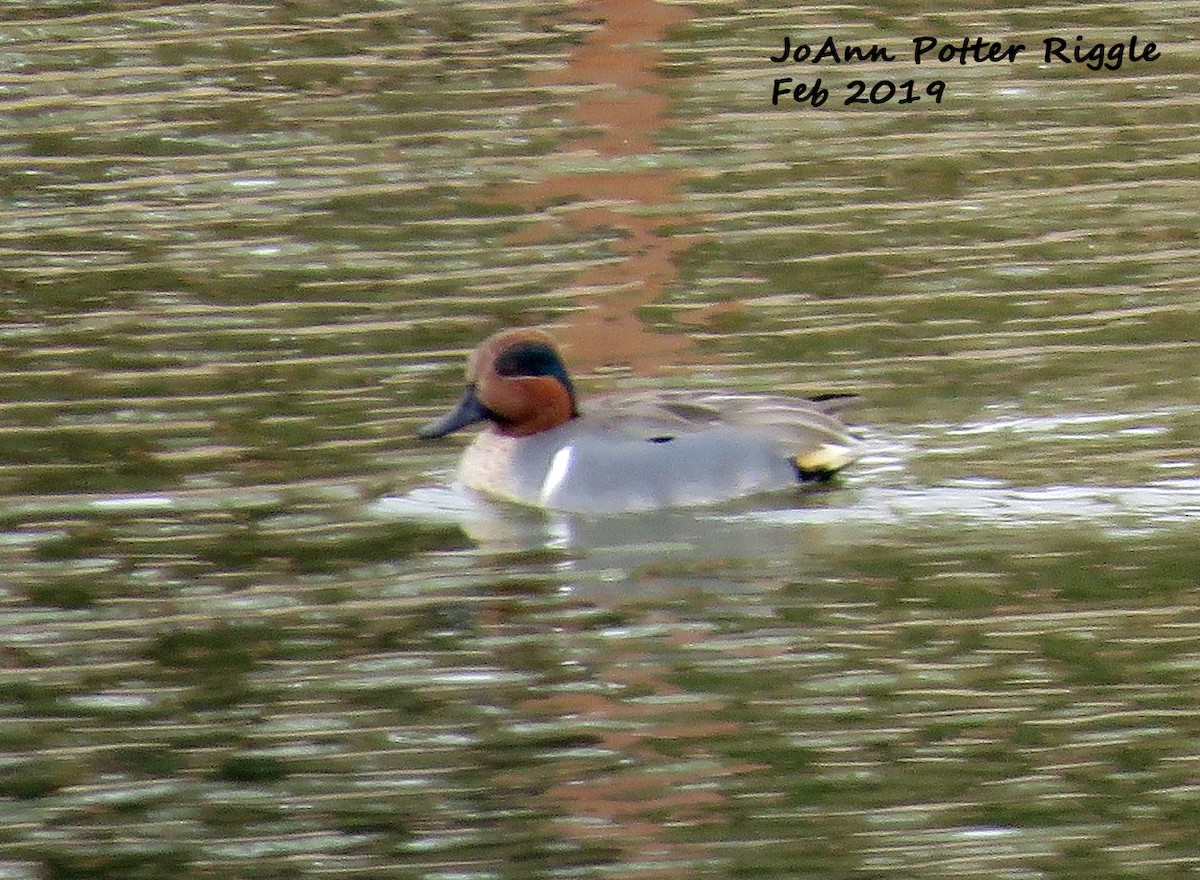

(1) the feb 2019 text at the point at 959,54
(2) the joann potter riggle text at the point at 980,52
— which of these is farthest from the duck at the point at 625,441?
(2) the joann potter riggle text at the point at 980,52

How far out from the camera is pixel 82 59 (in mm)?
15703

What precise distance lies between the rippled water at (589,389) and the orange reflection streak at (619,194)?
0.04 meters

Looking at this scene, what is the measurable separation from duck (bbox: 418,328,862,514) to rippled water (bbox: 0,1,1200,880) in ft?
0.42

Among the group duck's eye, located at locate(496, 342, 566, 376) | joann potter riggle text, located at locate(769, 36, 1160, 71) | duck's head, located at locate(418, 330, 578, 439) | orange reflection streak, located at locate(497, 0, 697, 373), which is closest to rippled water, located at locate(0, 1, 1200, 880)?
orange reflection streak, located at locate(497, 0, 697, 373)

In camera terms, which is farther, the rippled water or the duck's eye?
the duck's eye

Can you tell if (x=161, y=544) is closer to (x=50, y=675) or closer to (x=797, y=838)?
(x=50, y=675)

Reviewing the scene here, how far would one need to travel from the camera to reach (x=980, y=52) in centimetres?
1570

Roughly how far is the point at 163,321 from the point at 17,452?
1.64 metres

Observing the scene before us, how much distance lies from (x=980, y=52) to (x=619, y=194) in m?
2.99

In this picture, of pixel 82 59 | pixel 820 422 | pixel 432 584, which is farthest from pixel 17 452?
pixel 82 59

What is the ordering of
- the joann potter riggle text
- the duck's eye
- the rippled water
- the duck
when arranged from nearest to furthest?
the rippled water → the duck → the duck's eye → the joann potter riggle text

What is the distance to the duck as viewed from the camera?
9.87m

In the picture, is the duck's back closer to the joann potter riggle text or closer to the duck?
the duck

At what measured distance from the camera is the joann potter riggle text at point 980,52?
15539 mm
